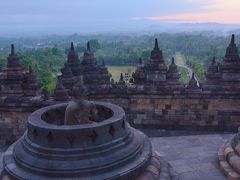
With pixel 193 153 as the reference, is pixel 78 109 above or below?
above

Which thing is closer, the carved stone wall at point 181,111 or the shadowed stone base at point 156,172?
the shadowed stone base at point 156,172

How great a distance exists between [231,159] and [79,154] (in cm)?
484

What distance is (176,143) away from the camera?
12.3 m

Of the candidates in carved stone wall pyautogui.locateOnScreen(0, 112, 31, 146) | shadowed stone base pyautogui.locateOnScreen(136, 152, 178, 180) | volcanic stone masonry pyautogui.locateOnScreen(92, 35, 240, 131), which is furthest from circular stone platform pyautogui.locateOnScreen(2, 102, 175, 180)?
volcanic stone masonry pyautogui.locateOnScreen(92, 35, 240, 131)

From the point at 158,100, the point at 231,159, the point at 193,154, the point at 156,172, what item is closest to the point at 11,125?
the point at 158,100

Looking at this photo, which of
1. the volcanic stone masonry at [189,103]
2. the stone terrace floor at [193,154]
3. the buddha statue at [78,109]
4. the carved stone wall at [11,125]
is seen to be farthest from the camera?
the volcanic stone masonry at [189,103]

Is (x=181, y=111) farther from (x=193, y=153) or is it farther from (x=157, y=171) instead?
(x=157, y=171)

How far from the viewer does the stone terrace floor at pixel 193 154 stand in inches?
377

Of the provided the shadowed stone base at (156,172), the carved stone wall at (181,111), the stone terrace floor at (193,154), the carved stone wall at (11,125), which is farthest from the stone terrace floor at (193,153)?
the shadowed stone base at (156,172)

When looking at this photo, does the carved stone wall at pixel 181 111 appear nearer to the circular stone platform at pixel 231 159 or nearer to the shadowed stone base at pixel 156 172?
the circular stone platform at pixel 231 159

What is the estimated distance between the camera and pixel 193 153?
1110 centimetres

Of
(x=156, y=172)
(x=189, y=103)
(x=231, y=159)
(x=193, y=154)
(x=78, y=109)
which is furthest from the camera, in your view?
(x=189, y=103)

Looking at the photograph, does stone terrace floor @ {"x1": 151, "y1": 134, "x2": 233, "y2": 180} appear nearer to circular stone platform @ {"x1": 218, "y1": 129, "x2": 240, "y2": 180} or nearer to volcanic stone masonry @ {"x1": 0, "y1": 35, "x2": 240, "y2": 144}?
circular stone platform @ {"x1": 218, "y1": 129, "x2": 240, "y2": 180}

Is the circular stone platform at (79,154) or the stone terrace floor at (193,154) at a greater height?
the circular stone platform at (79,154)
